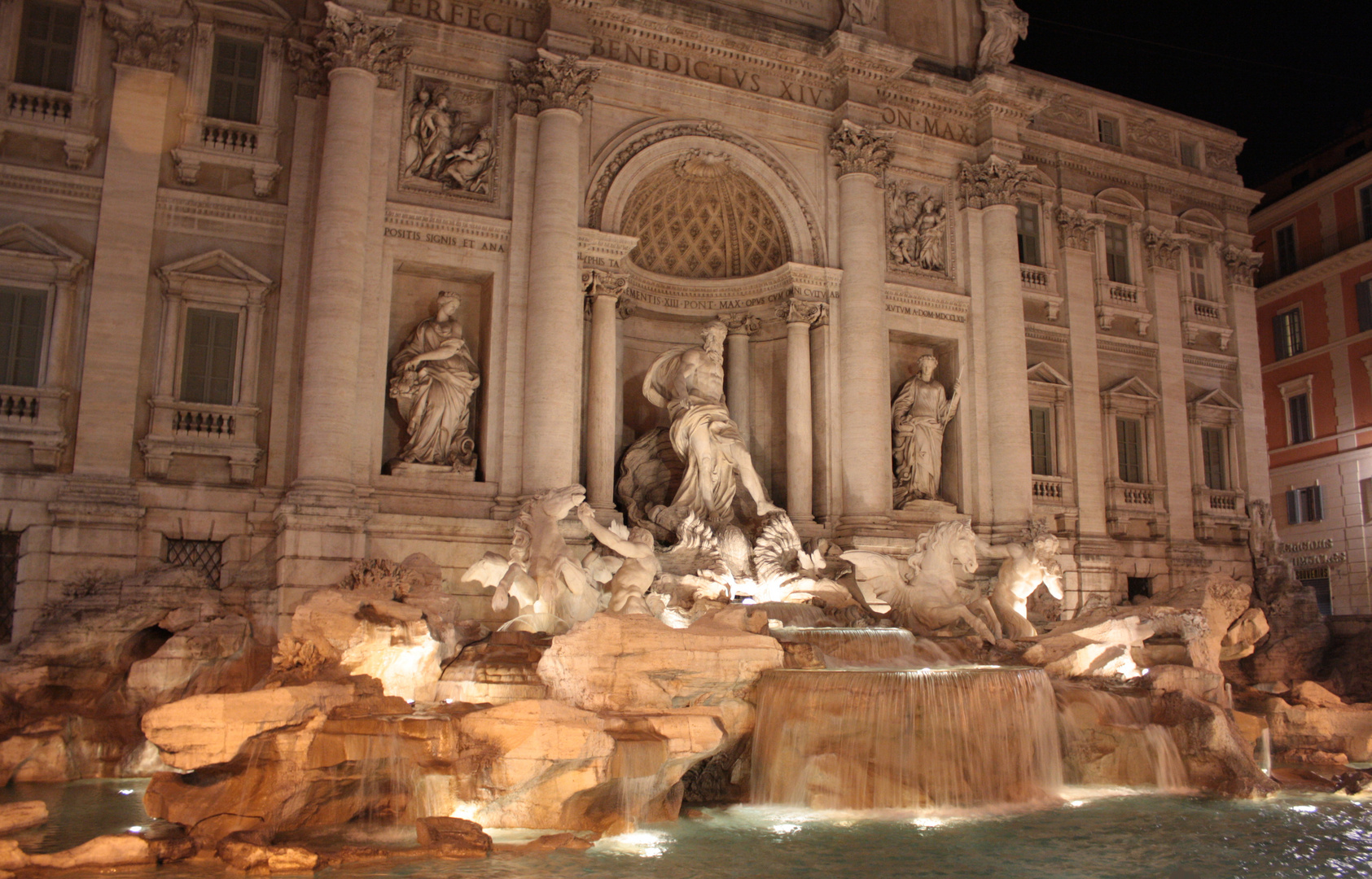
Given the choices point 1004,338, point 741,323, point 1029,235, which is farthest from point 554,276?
point 1029,235

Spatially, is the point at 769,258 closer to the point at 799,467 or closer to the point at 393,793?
the point at 799,467

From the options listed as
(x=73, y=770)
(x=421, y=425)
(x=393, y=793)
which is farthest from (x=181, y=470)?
(x=393, y=793)

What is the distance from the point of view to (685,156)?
67.7ft

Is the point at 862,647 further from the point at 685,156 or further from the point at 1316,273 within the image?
the point at 1316,273

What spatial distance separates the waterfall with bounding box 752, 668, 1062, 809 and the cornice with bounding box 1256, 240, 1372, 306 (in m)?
23.1

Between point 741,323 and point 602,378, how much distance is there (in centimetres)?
401

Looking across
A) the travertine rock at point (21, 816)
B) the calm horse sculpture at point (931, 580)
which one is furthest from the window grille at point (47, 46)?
the calm horse sculpture at point (931, 580)

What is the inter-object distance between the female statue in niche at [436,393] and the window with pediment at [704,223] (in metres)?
4.55

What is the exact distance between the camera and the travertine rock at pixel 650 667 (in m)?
11.9

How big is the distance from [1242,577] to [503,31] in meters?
19.3

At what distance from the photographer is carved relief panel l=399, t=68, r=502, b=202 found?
18.5 metres

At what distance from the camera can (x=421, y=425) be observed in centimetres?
1786

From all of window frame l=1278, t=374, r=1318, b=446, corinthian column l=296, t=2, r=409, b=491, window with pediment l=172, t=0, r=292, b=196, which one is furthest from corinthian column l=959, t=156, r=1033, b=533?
window with pediment l=172, t=0, r=292, b=196

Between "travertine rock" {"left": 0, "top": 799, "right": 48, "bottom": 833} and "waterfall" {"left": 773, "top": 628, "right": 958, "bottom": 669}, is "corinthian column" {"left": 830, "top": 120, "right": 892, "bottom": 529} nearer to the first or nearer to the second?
"waterfall" {"left": 773, "top": 628, "right": 958, "bottom": 669}
